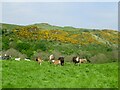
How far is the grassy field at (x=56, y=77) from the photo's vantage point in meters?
21.1

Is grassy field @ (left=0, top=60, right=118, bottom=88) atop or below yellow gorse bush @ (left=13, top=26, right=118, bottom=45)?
below

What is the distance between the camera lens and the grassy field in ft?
69.2

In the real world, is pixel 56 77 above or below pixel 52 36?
below

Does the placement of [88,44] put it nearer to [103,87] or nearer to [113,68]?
[113,68]

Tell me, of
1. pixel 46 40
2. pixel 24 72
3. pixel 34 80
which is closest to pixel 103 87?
pixel 34 80

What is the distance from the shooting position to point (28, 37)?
10206 cm

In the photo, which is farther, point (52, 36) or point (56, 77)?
point (52, 36)

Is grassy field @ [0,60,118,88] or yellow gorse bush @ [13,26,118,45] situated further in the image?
yellow gorse bush @ [13,26,118,45]

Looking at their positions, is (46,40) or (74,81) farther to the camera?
(46,40)

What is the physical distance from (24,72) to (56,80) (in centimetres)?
342

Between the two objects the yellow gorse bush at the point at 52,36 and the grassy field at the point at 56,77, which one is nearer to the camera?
the grassy field at the point at 56,77

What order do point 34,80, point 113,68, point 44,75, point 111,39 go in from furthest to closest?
1. point 111,39
2. point 113,68
3. point 44,75
4. point 34,80

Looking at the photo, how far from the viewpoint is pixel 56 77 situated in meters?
23.6

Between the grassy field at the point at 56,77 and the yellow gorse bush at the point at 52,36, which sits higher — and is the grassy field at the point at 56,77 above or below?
below
